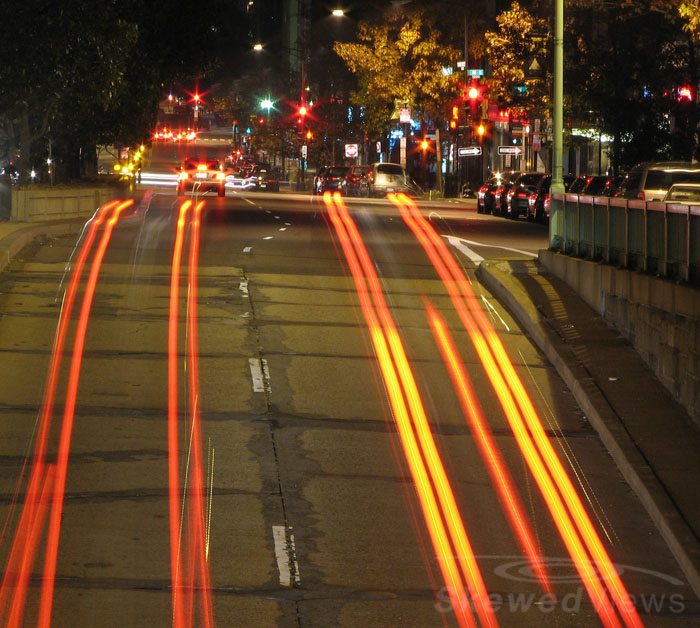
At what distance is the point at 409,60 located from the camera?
223 feet

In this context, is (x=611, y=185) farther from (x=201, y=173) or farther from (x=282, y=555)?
(x=282, y=555)

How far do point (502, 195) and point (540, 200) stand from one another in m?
4.11

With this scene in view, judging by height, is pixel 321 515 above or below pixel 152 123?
below

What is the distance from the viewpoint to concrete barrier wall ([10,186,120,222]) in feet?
104

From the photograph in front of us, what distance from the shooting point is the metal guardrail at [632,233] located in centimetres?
1410

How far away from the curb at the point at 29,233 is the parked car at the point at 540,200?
15.6 m

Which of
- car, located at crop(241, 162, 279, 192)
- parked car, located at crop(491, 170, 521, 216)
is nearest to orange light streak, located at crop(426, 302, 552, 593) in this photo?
parked car, located at crop(491, 170, 521, 216)

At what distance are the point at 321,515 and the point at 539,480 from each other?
2.18 meters

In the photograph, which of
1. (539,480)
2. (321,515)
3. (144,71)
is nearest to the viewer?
(321,515)

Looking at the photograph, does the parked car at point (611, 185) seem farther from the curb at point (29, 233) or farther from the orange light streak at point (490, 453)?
the orange light streak at point (490, 453)

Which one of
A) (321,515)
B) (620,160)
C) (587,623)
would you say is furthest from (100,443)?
(620,160)

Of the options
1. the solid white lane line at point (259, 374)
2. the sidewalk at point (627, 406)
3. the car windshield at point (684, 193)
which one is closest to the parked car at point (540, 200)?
the car windshield at point (684, 193)

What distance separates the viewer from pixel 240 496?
387 inches

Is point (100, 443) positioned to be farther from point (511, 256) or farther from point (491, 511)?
point (511, 256)
